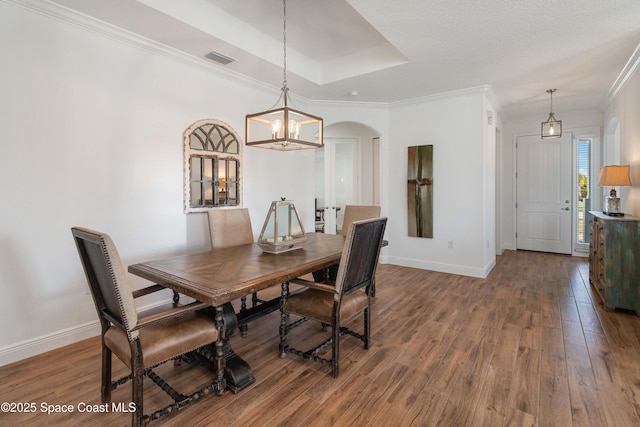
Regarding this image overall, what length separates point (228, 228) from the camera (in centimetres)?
314

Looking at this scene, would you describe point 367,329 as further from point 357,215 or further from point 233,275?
point 357,215

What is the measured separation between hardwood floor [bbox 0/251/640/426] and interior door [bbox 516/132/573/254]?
3.31m

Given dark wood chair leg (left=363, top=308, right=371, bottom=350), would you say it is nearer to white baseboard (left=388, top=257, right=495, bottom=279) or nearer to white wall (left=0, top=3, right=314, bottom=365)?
white wall (left=0, top=3, right=314, bottom=365)

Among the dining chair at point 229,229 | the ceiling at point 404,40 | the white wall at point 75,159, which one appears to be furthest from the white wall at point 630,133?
the white wall at point 75,159

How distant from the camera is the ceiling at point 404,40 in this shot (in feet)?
8.58

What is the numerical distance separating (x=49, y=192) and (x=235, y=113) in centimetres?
207

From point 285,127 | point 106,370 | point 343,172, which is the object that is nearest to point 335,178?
point 343,172

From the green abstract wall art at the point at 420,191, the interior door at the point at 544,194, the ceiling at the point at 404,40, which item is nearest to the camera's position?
the ceiling at the point at 404,40

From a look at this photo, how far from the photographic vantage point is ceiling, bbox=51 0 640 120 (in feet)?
8.58

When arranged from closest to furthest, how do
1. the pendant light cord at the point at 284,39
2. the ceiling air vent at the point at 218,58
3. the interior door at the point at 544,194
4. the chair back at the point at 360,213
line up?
the pendant light cord at the point at 284,39 → the ceiling air vent at the point at 218,58 → the chair back at the point at 360,213 → the interior door at the point at 544,194

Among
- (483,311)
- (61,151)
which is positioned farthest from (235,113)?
(483,311)

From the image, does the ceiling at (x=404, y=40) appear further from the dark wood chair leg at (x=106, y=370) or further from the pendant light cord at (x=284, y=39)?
the dark wood chair leg at (x=106, y=370)

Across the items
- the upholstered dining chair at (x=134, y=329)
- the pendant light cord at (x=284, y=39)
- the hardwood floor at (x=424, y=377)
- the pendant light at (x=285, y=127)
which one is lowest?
the hardwood floor at (x=424, y=377)

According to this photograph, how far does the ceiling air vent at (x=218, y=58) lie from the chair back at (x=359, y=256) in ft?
8.11
